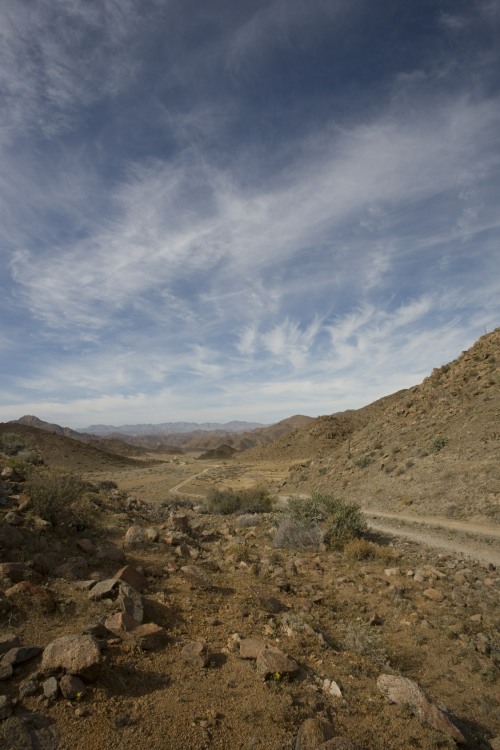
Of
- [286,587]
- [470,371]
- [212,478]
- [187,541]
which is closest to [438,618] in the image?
[286,587]

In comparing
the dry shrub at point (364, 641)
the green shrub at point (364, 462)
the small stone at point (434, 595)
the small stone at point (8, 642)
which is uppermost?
the green shrub at point (364, 462)

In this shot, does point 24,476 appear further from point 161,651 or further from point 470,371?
point 470,371

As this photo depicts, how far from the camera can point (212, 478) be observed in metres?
45.3

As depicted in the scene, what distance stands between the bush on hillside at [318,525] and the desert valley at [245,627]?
57 mm

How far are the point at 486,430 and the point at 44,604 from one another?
67.4ft

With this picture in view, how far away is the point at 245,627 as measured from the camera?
6.38 meters

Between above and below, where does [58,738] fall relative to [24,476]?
below

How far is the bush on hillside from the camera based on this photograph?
1223 centimetres

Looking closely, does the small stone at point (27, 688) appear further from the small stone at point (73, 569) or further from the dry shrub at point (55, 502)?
the dry shrub at point (55, 502)

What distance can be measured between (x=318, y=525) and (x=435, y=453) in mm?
11428

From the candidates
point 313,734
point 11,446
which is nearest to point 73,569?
point 313,734

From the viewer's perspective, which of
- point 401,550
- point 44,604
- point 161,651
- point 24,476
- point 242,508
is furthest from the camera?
point 242,508

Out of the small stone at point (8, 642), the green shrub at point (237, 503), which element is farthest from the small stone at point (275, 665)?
the green shrub at point (237, 503)

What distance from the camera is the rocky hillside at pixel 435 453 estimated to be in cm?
1750
